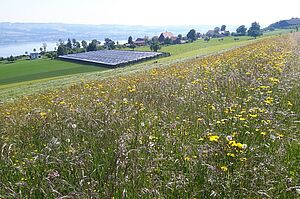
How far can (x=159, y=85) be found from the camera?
9.10 meters

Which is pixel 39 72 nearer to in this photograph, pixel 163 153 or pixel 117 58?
pixel 117 58

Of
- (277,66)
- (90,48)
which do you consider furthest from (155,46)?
(277,66)

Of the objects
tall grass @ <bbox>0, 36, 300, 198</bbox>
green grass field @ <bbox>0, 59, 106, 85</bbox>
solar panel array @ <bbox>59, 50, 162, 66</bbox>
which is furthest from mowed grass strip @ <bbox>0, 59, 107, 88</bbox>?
tall grass @ <bbox>0, 36, 300, 198</bbox>

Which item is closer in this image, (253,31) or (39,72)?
(39,72)

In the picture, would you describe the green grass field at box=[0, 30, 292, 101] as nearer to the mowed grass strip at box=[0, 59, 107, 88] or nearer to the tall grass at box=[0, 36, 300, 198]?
the mowed grass strip at box=[0, 59, 107, 88]

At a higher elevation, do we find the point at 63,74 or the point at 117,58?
the point at 117,58

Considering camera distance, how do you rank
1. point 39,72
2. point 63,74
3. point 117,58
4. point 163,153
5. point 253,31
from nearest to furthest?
point 163,153
point 63,74
point 39,72
point 117,58
point 253,31

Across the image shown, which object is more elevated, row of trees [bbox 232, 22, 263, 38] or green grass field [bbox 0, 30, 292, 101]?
row of trees [bbox 232, 22, 263, 38]

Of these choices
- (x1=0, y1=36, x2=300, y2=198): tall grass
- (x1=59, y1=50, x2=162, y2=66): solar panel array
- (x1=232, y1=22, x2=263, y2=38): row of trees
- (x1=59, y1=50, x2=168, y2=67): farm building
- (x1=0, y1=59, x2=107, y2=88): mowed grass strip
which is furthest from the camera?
(x1=232, y1=22, x2=263, y2=38): row of trees

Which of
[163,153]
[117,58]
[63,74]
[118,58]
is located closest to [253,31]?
[118,58]

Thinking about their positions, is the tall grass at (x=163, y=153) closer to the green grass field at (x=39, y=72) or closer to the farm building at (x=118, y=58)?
the green grass field at (x=39, y=72)

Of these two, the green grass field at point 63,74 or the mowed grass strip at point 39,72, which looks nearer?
the green grass field at point 63,74

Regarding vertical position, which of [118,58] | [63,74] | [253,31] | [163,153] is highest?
[253,31]

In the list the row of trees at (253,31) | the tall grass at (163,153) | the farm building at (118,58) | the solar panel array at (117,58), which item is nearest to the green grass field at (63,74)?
the farm building at (118,58)
